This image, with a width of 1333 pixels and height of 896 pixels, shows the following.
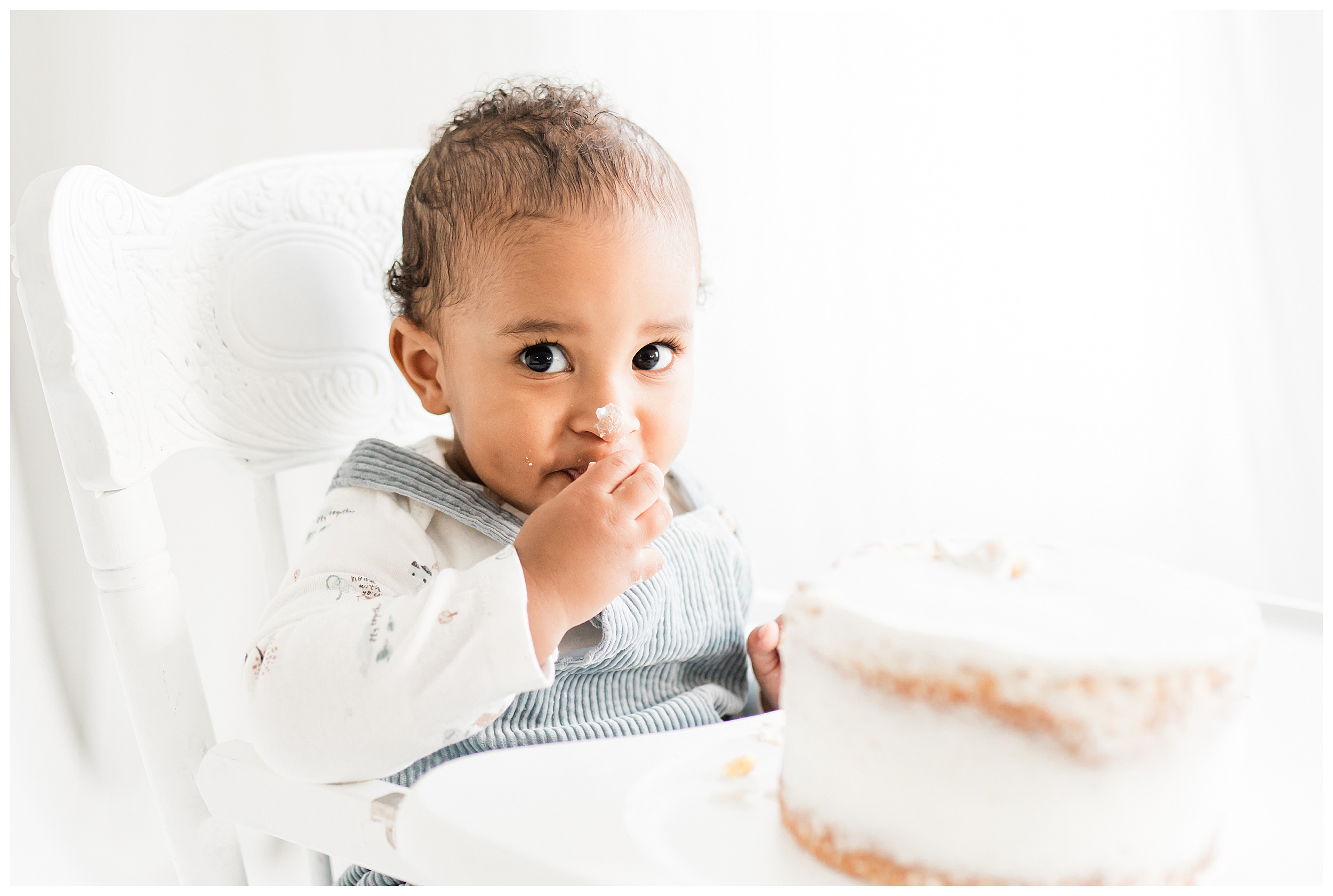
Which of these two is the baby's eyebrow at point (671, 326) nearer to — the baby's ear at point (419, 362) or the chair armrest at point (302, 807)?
the baby's ear at point (419, 362)

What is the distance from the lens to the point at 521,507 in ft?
3.03

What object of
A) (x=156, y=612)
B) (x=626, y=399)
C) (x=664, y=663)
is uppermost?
(x=626, y=399)

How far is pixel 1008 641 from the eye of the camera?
432 millimetres

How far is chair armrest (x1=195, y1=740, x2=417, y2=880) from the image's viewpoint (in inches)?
25.4

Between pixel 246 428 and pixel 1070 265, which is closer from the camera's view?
pixel 246 428

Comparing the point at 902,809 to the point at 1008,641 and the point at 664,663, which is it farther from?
the point at 664,663

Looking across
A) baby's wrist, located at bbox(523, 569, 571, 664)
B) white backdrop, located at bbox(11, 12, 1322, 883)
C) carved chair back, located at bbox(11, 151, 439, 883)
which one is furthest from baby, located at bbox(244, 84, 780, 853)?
white backdrop, located at bbox(11, 12, 1322, 883)

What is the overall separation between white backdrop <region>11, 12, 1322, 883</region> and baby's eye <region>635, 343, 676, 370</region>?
51 centimetres

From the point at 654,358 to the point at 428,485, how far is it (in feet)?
0.71

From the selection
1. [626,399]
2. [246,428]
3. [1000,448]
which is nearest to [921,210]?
[1000,448]

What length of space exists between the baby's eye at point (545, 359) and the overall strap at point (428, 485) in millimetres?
126

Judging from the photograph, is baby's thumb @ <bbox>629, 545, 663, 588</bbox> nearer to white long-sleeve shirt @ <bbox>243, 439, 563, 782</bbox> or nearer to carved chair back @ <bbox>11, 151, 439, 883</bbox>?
white long-sleeve shirt @ <bbox>243, 439, 563, 782</bbox>

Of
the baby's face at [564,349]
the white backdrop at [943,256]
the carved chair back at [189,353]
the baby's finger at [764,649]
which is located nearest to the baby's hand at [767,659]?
the baby's finger at [764,649]

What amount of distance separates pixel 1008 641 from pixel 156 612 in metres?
0.68
